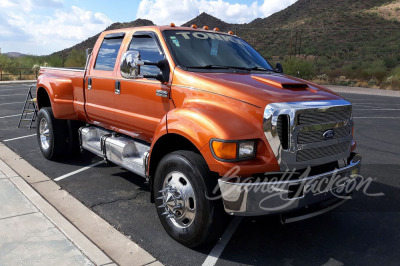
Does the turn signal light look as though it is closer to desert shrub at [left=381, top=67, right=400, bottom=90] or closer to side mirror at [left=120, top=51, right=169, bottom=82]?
side mirror at [left=120, top=51, right=169, bottom=82]

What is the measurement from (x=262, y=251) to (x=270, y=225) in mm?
625

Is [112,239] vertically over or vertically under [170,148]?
under

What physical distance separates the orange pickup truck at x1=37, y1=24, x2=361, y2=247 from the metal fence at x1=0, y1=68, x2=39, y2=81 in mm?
29961

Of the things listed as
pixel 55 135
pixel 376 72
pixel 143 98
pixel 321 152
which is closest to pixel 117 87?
pixel 143 98

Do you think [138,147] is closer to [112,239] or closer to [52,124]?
[112,239]

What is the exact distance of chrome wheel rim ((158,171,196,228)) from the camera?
3533 millimetres

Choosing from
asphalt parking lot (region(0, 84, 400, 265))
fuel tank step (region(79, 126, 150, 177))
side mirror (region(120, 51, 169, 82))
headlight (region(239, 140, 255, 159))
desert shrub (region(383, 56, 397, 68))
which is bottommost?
asphalt parking lot (region(0, 84, 400, 265))

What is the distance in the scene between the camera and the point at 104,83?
5.19 meters

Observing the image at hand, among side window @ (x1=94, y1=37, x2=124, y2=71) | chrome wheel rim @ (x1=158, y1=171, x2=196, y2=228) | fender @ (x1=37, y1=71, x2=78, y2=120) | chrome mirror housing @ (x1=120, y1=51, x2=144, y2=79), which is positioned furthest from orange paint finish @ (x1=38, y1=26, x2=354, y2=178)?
fender @ (x1=37, y1=71, x2=78, y2=120)

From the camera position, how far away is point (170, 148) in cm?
407

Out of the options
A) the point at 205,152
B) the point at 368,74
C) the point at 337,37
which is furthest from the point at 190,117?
the point at 337,37

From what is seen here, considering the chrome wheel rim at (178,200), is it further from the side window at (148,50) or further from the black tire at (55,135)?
the black tire at (55,135)

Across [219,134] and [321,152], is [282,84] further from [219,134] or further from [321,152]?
[219,134]

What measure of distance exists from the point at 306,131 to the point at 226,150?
0.77 metres
